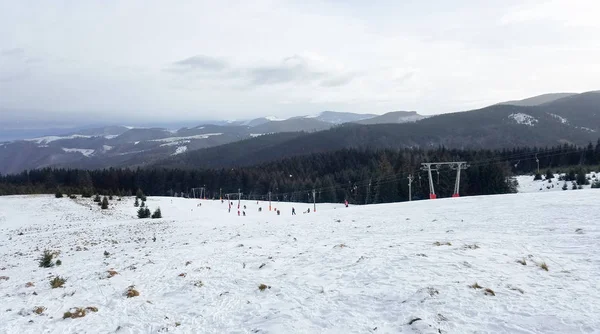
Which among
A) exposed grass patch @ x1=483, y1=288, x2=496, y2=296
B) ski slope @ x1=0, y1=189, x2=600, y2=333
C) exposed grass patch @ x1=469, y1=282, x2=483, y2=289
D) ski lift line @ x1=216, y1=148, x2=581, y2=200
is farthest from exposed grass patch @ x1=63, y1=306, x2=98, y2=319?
ski lift line @ x1=216, y1=148, x2=581, y2=200

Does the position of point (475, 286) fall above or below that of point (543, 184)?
above

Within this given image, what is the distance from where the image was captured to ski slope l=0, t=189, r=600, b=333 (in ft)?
23.7

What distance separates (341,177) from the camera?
343ft

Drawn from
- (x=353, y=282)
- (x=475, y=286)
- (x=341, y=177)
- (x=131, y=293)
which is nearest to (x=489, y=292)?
(x=475, y=286)

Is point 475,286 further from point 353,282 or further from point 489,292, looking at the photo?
point 353,282

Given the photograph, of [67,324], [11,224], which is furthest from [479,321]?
[11,224]

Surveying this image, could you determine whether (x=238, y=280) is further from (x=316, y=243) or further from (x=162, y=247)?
(x=162, y=247)

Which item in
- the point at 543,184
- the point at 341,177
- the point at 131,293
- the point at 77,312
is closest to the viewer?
the point at 77,312

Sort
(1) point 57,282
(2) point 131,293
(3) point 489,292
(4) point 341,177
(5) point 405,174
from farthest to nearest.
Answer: (4) point 341,177, (5) point 405,174, (1) point 57,282, (2) point 131,293, (3) point 489,292

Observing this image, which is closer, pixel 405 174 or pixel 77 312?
pixel 77 312

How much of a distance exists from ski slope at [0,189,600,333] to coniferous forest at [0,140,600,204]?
193ft

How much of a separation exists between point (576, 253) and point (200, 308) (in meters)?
10.6

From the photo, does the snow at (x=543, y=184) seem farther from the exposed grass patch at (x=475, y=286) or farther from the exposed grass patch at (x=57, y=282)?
the exposed grass patch at (x=57, y=282)

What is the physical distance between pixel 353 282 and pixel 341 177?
314 ft
